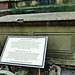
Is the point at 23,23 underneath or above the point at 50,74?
above

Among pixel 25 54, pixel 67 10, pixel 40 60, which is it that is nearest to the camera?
pixel 40 60

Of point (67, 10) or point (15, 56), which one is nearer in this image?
point (15, 56)

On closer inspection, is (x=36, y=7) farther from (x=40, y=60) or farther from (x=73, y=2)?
(x=40, y=60)

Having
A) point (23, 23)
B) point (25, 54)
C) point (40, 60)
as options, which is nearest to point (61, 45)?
point (40, 60)

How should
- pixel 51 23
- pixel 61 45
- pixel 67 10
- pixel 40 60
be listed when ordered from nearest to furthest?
pixel 40 60, pixel 51 23, pixel 61 45, pixel 67 10

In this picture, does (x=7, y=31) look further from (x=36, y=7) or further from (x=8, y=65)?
(x=36, y=7)

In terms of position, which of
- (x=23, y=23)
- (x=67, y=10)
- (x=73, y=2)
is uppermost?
(x=73, y=2)

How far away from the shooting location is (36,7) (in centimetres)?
371

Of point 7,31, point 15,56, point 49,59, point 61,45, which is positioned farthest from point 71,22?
point 7,31

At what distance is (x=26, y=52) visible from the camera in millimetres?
1943

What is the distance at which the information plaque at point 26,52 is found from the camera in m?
1.82

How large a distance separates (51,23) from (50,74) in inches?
44.1

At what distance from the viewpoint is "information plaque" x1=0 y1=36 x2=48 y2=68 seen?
1.82 meters

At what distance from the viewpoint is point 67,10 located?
357 cm
